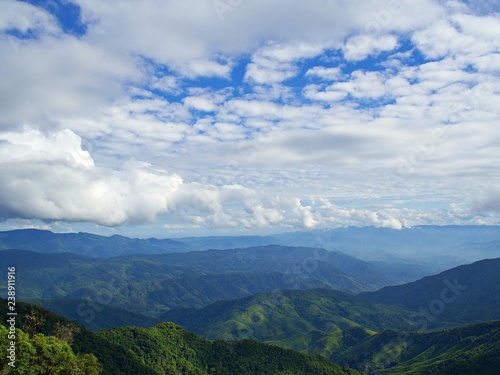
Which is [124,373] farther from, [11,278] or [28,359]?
[11,278]

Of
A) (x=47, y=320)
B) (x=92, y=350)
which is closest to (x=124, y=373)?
(x=92, y=350)


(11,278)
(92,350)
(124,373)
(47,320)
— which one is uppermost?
(11,278)

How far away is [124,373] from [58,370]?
115m

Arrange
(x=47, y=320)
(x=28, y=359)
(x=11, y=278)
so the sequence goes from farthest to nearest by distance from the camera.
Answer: (x=47, y=320)
(x=28, y=359)
(x=11, y=278)

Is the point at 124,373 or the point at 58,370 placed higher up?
the point at 58,370

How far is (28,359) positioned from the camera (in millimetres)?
87688

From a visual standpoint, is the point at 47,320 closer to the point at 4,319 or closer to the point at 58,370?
the point at 4,319

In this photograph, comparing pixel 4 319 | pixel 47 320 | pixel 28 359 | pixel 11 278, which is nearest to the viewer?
pixel 11 278

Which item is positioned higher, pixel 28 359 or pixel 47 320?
pixel 28 359

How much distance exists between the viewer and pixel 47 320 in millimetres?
183000

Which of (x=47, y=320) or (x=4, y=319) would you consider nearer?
(x=4, y=319)

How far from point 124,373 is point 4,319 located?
62.8 metres

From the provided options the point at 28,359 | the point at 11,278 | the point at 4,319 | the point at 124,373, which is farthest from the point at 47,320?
the point at 11,278

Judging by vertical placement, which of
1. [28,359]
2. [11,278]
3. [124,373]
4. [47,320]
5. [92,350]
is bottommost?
[124,373]
